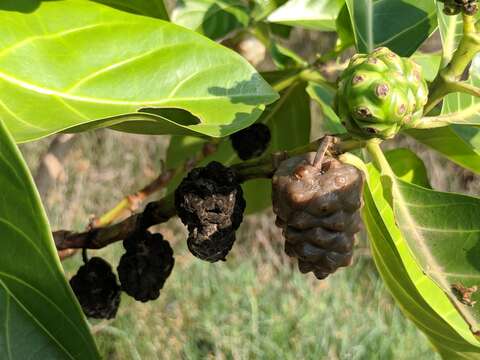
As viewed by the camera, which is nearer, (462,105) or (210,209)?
(210,209)

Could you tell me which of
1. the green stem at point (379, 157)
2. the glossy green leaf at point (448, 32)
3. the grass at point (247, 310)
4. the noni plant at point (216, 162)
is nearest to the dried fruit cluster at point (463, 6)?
the noni plant at point (216, 162)

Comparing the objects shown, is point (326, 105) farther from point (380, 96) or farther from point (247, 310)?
point (247, 310)

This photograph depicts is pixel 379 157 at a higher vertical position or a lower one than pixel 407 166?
higher

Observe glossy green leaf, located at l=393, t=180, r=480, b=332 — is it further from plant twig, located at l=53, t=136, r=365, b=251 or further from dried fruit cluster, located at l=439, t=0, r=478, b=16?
dried fruit cluster, located at l=439, t=0, r=478, b=16

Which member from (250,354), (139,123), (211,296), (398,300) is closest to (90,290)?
(139,123)

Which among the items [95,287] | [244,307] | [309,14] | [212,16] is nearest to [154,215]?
[95,287]

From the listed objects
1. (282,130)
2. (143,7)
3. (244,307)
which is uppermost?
(143,7)

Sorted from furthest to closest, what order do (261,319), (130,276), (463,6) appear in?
(261,319)
(130,276)
(463,6)
